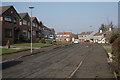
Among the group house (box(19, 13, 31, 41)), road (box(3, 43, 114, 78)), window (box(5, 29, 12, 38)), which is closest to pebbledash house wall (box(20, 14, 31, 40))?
house (box(19, 13, 31, 41))

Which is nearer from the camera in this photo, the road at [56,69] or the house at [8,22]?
the road at [56,69]

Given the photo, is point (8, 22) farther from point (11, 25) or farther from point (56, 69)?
point (56, 69)

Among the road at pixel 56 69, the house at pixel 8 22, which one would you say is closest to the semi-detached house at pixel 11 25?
the house at pixel 8 22

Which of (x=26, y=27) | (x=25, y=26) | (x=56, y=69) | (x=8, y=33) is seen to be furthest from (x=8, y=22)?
(x=56, y=69)

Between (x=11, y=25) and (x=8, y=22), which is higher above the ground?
(x=8, y=22)

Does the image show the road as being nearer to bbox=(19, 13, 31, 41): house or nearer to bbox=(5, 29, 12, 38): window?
bbox=(5, 29, 12, 38): window

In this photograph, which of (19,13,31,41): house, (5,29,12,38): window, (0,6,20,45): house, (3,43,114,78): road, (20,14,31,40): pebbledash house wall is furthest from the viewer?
(19,13,31,41): house

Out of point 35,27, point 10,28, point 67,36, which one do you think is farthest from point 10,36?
point 67,36

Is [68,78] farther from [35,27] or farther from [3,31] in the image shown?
[35,27]

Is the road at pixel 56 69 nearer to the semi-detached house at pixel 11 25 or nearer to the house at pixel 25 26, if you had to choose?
the semi-detached house at pixel 11 25

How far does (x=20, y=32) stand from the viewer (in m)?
43.0

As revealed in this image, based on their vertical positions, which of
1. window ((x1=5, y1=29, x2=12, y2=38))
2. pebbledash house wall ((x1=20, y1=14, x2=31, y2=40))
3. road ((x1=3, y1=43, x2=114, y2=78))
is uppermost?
pebbledash house wall ((x1=20, y1=14, x2=31, y2=40))

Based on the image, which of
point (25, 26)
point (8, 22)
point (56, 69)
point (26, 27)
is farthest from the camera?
point (26, 27)

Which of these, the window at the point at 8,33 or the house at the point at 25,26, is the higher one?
the house at the point at 25,26
